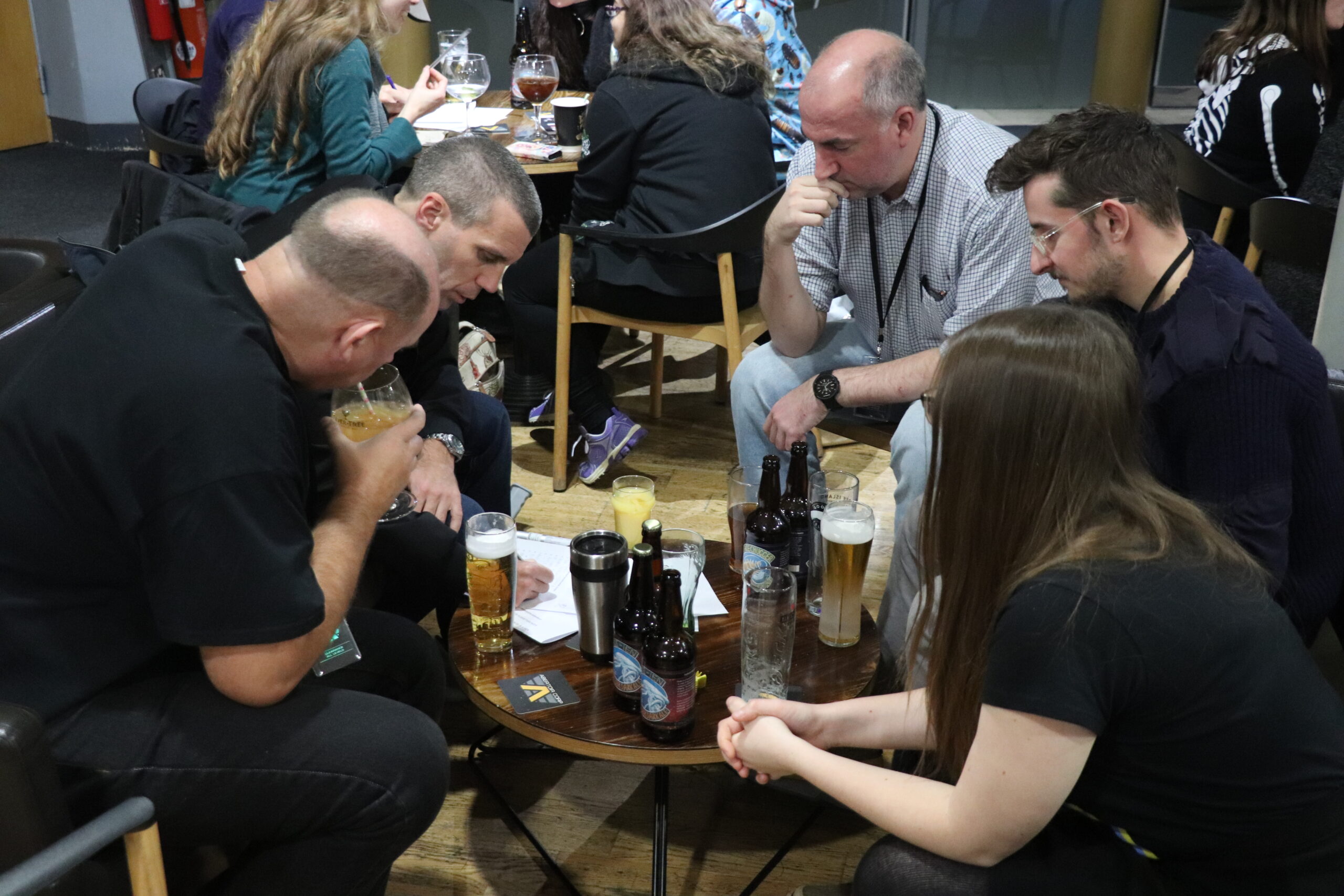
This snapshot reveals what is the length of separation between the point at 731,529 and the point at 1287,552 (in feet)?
2.98

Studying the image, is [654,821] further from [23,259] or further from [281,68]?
[281,68]

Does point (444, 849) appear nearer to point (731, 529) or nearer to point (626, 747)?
point (626, 747)

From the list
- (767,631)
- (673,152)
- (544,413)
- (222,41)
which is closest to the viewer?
(767,631)

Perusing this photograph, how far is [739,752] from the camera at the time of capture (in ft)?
5.34

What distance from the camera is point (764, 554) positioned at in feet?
6.51

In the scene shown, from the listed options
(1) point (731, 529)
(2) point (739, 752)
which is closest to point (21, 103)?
(1) point (731, 529)

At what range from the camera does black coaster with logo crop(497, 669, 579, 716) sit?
1.79 meters

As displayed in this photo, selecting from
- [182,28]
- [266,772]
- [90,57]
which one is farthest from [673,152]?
[90,57]

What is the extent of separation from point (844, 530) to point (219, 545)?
0.97 m

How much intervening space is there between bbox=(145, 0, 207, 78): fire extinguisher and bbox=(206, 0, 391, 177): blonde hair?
4.05 m

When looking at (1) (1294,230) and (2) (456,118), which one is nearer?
(1) (1294,230)

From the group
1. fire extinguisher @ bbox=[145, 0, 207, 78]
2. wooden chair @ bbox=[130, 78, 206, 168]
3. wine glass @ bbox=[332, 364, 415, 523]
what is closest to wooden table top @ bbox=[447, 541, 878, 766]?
wine glass @ bbox=[332, 364, 415, 523]

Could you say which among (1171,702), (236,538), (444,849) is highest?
(236,538)

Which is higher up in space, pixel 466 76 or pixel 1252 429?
pixel 466 76
